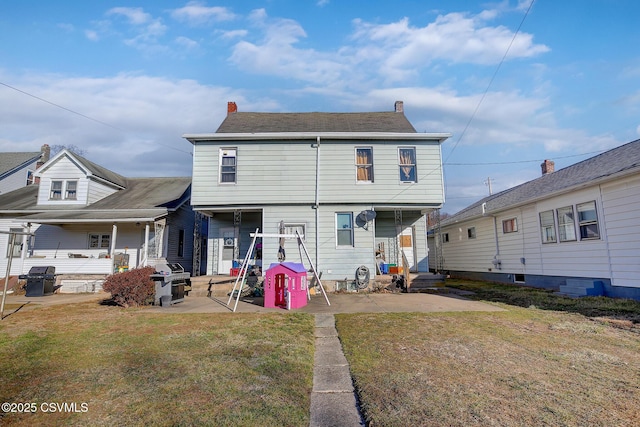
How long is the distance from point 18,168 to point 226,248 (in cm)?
1716

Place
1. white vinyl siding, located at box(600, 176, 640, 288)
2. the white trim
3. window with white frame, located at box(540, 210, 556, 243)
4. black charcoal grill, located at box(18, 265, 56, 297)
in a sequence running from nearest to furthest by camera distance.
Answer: white vinyl siding, located at box(600, 176, 640, 288) < window with white frame, located at box(540, 210, 556, 243) < black charcoal grill, located at box(18, 265, 56, 297) < the white trim

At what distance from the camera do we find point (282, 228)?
12.5 metres

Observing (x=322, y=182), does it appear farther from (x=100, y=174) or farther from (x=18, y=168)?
(x=18, y=168)

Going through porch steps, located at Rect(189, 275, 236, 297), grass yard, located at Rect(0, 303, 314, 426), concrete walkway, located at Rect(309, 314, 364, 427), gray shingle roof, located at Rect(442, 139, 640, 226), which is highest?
gray shingle roof, located at Rect(442, 139, 640, 226)

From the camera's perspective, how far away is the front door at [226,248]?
14255 millimetres

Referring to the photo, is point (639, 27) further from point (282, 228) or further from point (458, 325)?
point (282, 228)

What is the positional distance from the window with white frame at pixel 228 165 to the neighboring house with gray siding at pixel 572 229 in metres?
12.2

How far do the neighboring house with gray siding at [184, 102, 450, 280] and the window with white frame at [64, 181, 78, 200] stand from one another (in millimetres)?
8570

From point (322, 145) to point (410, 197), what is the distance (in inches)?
170

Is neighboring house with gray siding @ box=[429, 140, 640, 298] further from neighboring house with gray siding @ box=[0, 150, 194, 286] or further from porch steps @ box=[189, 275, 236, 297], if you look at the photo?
neighboring house with gray siding @ box=[0, 150, 194, 286]

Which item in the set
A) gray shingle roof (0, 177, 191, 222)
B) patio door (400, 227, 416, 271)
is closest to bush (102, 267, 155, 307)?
gray shingle roof (0, 177, 191, 222)

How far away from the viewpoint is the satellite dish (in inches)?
502

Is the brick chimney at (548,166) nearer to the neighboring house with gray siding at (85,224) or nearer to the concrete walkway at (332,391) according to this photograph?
the concrete walkway at (332,391)

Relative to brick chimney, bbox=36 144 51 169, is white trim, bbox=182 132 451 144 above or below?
below
